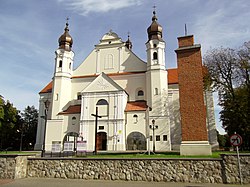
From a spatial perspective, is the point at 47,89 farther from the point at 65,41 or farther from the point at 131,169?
the point at 131,169

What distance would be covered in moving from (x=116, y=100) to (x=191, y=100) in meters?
18.3

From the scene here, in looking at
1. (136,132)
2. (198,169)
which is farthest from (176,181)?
(136,132)

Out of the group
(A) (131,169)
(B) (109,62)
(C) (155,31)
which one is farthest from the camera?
(B) (109,62)

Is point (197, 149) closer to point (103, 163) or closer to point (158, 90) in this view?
point (103, 163)

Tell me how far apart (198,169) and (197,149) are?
3.89 m

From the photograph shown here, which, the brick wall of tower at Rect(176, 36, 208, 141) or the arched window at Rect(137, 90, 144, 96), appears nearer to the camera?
the brick wall of tower at Rect(176, 36, 208, 141)

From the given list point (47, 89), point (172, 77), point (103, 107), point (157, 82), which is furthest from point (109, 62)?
point (47, 89)

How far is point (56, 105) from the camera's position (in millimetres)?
35344

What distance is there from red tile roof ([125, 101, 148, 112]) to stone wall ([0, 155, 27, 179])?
2093 cm

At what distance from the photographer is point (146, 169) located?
36.0 ft

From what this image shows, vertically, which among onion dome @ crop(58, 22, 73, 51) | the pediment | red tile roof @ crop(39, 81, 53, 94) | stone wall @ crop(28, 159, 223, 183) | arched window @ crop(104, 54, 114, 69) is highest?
onion dome @ crop(58, 22, 73, 51)

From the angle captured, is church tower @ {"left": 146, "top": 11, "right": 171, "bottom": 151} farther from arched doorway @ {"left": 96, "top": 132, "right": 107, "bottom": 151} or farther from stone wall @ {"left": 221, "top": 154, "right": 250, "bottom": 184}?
stone wall @ {"left": 221, "top": 154, "right": 250, "bottom": 184}

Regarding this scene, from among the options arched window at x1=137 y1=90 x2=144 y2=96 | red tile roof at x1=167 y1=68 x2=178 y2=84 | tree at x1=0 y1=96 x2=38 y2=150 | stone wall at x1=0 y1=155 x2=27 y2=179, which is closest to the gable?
arched window at x1=137 y1=90 x2=144 y2=96

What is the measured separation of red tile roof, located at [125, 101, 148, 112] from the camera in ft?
105
